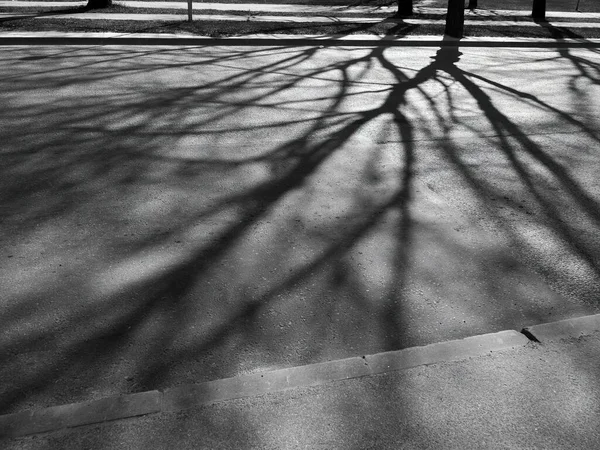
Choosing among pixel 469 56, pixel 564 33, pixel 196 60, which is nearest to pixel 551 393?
pixel 196 60

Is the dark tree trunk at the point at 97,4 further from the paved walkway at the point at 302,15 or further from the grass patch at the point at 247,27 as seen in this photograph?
the paved walkway at the point at 302,15

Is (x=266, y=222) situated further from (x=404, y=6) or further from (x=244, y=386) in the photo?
(x=404, y=6)

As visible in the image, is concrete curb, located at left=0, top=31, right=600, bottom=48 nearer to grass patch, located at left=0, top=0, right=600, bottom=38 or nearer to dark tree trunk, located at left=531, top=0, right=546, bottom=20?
grass patch, located at left=0, top=0, right=600, bottom=38

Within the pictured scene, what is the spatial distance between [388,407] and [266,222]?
2.87 metres

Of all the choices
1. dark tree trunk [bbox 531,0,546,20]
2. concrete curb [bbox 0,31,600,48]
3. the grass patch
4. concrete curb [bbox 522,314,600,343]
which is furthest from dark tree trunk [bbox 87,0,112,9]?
concrete curb [bbox 522,314,600,343]

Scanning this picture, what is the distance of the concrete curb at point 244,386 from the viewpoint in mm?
3570

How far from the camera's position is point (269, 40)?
52.7 ft

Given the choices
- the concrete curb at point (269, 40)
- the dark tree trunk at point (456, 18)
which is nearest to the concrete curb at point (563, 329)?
the concrete curb at point (269, 40)

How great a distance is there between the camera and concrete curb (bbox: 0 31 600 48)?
49.2ft

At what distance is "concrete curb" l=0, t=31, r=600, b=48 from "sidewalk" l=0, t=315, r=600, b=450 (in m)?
12.9

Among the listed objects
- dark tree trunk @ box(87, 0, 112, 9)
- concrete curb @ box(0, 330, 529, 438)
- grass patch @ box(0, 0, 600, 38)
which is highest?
dark tree trunk @ box(87, 0, 112, 9)

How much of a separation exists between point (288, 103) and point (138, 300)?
20.6 feet

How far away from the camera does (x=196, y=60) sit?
536 inches

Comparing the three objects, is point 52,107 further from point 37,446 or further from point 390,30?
point 390,30
